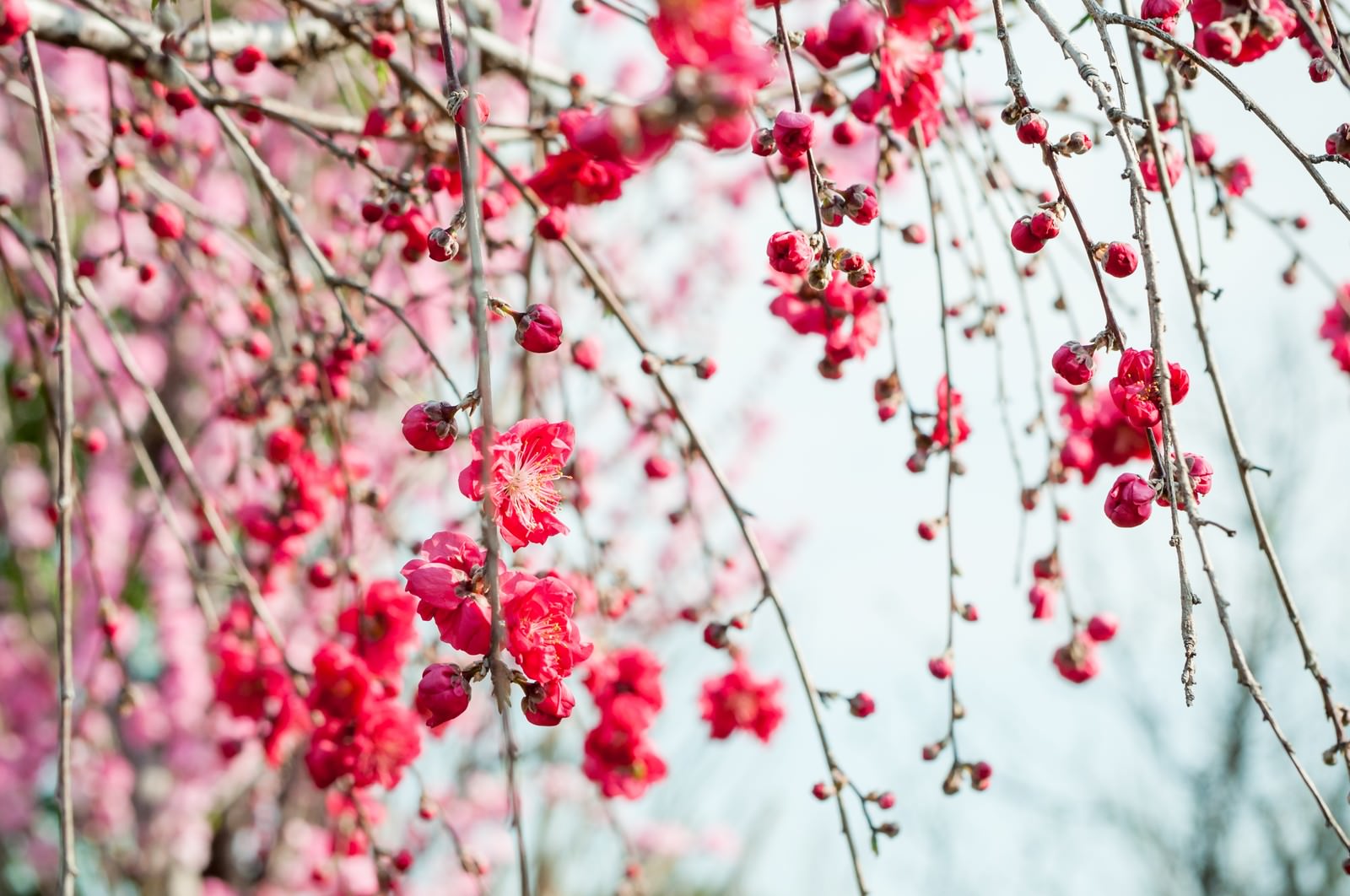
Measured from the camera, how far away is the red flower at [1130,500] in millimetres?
890

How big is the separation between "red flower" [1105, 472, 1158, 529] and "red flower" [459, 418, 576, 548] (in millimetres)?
463

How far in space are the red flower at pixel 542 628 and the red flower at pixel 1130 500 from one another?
457 mm

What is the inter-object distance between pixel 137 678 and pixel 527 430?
4215 mm

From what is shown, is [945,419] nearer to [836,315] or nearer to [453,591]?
[836,315]

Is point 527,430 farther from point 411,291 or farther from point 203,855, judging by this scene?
point 203,855

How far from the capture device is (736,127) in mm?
642

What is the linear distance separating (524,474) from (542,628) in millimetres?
208

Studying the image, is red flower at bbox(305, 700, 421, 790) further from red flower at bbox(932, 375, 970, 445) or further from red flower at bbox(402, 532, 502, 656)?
red flower at bbox(932, 375, 970, 445)

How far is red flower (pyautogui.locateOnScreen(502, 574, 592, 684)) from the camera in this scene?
0.86m

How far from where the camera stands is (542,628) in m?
0.90

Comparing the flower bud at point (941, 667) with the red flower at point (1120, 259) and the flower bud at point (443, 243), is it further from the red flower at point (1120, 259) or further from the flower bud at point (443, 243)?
the flower bud at point (443, 243)

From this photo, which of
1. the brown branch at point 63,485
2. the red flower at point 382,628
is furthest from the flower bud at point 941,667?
the brown branch at point 63,485

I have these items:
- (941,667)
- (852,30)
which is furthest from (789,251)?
(941,667)

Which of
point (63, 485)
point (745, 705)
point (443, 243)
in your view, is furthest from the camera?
point (745, 705)
